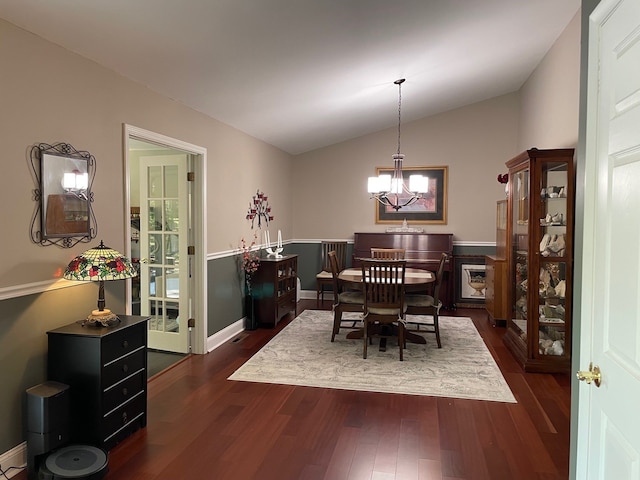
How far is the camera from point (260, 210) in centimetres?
587

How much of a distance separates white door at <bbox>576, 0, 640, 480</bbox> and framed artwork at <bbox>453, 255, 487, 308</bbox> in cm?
536

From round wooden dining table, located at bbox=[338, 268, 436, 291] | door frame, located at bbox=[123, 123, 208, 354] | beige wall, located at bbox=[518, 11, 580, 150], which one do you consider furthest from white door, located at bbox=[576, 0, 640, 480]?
door frame, located at bbox=[123, 123, 208, 354]

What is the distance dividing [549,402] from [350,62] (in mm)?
3089

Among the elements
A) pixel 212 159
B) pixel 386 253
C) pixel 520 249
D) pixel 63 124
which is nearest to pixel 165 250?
pixel 212 159

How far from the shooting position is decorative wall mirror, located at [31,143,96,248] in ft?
8.26

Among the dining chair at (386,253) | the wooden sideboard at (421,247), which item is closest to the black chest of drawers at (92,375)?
the dining chair at (386,253)

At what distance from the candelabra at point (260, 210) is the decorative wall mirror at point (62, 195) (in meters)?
2.69

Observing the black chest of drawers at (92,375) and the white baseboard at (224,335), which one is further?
the white baseboard at (224,335)

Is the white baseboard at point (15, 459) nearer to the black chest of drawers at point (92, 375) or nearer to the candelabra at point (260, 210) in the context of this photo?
the black chest of drawers at point (92, 375)

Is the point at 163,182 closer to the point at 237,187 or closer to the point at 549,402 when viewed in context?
the point at 237,187

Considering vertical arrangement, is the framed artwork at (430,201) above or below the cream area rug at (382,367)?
above

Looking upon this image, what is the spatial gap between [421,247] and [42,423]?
5.34 m

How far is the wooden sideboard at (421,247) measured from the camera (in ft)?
21.4

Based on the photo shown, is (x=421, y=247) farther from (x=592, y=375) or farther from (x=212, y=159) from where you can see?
(x=592, y=375)
